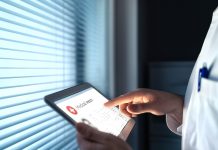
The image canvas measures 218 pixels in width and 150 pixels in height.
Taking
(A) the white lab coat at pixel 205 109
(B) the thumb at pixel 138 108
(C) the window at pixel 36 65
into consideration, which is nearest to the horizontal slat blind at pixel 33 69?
(C) the window at pixel 36 65

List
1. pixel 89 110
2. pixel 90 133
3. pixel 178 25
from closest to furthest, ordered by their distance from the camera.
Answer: pixel 90 133, pixel 89 110, pixel 178 25

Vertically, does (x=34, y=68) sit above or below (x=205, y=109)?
above

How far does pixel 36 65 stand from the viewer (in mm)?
894

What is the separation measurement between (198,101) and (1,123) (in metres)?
0.51

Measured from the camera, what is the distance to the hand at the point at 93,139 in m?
0.52

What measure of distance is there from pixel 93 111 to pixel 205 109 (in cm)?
29

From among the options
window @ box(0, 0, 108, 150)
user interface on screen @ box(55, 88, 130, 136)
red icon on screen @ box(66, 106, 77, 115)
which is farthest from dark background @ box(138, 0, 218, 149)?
red icon on screen @ box(66, 106, 77, 115)

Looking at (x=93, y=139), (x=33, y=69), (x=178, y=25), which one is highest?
(x=178, y=25)

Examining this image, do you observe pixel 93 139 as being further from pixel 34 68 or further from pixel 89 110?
pixel 34 68

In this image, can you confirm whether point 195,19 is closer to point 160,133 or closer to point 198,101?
point 160,133

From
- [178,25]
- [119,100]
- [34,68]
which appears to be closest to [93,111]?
[119,100]

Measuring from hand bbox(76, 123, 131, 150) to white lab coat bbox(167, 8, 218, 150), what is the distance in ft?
0.92

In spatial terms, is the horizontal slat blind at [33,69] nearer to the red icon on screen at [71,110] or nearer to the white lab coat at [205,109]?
the red icon on screen at [71,110]

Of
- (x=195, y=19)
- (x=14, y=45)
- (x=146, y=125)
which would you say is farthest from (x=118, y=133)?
(x=195, y=19)
